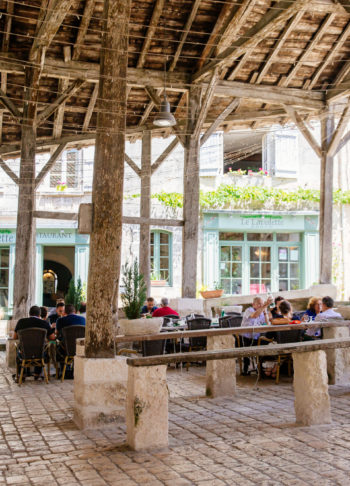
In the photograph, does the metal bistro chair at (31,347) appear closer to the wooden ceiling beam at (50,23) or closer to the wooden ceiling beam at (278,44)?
the wooden ceiling beam at (50,23)

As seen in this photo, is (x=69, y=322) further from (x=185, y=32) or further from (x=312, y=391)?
(x=185, y=32)

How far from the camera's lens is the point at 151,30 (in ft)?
33.9

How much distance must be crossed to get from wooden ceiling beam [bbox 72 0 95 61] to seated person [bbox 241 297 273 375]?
217 inches

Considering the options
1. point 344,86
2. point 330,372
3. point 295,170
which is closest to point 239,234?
point 295,170

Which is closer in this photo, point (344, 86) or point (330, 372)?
point (330, 372)

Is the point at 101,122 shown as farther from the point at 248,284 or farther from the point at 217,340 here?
the point at 248,284

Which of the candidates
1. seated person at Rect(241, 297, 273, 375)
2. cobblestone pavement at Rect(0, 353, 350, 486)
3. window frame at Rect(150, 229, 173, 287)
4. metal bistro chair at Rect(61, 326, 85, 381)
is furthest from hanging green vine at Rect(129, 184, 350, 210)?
cobblestone pavement at Rect(0, 353, 350, 486)

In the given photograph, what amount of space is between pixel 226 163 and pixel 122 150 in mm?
13014

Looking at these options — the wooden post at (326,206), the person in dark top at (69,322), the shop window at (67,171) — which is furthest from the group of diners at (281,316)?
the shop window at (67,171)

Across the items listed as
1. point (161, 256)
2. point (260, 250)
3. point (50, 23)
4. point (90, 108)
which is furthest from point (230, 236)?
point (50, 23)

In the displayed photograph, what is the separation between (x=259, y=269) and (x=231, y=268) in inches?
34.5

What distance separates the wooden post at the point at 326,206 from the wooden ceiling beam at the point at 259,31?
3297 millimetres

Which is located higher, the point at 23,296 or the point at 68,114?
the point at 68,114

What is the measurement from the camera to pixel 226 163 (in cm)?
1831
